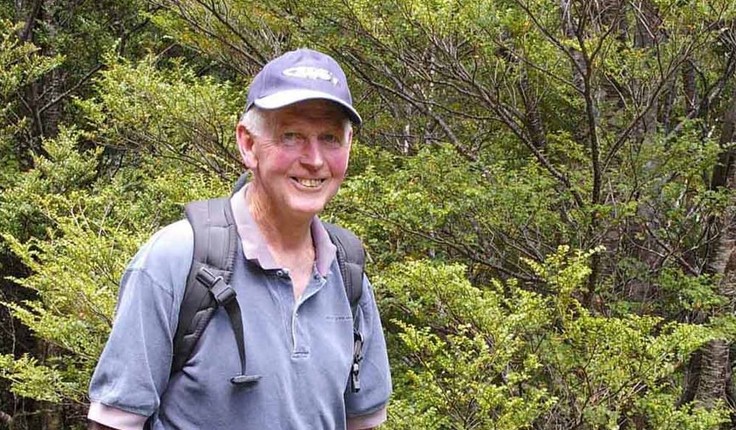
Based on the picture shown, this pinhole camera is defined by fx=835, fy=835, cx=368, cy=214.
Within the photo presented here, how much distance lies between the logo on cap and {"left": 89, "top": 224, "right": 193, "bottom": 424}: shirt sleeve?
1.30 feet

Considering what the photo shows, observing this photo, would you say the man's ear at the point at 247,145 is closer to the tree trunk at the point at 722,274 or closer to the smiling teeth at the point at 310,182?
the smiling teeth at the point at 310,182

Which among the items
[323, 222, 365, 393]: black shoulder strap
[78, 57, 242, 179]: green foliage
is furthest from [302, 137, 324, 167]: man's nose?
[78, 57, 242, 179]: green foliage

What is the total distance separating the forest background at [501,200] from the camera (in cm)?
311

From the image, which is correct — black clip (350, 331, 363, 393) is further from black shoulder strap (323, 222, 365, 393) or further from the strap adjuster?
the strap adjuster

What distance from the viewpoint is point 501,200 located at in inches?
154

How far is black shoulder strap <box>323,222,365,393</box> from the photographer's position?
1.69 m

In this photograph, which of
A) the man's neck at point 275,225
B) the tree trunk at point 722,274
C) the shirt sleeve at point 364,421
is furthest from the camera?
the tree trunk at point 722,274

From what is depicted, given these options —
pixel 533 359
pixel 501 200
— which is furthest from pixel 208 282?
pixel 501 200

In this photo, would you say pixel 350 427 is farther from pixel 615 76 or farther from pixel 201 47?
pixel 201 47

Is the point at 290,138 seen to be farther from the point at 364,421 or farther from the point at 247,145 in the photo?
the point at 364,421

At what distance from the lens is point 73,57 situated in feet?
27.5

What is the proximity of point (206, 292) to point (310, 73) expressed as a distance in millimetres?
441

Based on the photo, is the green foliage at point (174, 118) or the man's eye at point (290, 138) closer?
the man's eye at point (290, 138)

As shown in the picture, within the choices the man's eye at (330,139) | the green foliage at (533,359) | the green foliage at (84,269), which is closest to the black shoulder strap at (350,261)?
the man's eye at (330,139)
